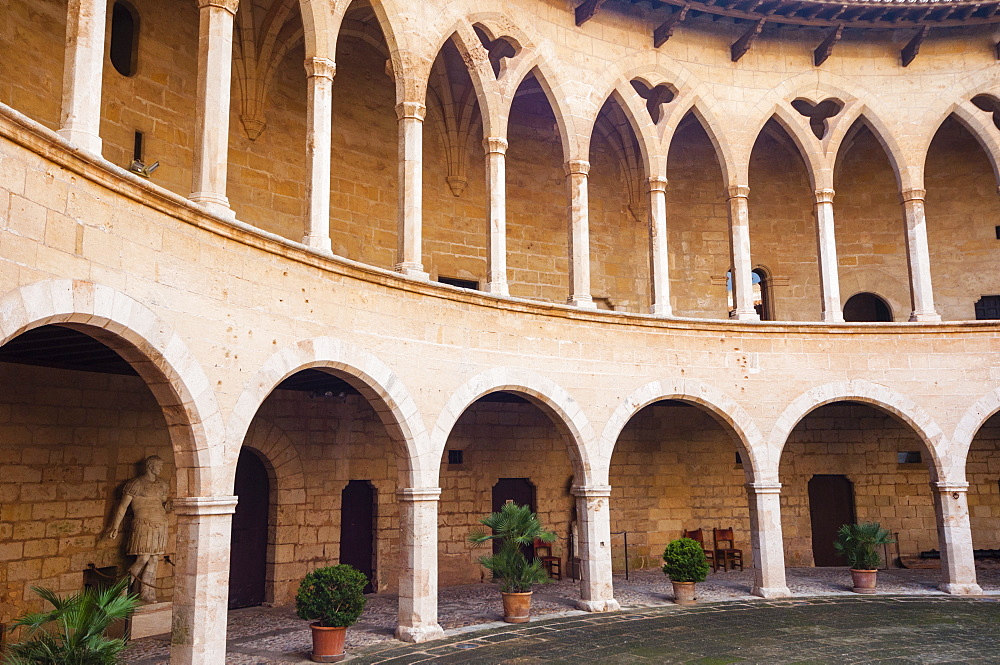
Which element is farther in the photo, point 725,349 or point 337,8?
point 725,349

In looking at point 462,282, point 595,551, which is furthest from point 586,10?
point 595,551

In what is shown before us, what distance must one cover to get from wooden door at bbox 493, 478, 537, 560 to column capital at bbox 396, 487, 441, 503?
16.5 ft

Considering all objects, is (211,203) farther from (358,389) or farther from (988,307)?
(988,307)

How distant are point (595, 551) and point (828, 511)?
7.27 meters

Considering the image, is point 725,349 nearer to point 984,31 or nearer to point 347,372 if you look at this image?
point 347,372

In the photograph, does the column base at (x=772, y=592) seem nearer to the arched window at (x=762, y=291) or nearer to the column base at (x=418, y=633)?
the column base at (x=418, y=633)

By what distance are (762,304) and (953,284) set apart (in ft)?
12.1

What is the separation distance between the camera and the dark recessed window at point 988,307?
55.2 ft

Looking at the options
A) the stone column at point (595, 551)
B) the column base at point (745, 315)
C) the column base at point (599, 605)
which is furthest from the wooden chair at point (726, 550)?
the column base at point (745, 315)

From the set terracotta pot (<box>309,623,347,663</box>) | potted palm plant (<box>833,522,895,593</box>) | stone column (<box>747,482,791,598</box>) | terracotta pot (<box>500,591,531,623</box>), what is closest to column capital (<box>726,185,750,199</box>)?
stone column (<box>747,482,791,598</box>)

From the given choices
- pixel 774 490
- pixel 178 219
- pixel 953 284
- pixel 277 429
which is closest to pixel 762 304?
pixel 953 284

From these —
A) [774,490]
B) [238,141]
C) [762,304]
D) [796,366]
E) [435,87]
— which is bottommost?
[774,490]

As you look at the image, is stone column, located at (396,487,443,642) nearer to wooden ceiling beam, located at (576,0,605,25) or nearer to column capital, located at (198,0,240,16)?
column capital, located at (198,0,240,16)

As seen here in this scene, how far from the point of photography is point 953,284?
55.4 feet
